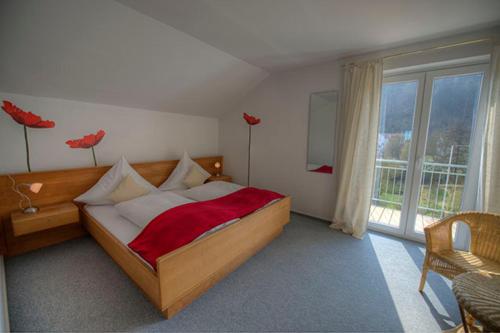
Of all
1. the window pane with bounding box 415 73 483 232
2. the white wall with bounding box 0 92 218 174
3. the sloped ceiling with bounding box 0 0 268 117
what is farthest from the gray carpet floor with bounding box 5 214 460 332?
the sloped ceiling with bounding box 0 0 268 117

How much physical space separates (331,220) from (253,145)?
1995 millimetres

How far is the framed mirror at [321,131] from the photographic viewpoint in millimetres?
3080

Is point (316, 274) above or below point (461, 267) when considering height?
below

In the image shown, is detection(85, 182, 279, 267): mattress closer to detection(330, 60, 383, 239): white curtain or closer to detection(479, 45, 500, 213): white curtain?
detection(330, 60, 383, 239): white curtain

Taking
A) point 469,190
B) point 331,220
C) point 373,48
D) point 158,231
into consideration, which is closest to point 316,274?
point 331,220

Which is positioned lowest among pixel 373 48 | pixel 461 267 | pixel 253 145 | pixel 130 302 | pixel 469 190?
pixel 130 302

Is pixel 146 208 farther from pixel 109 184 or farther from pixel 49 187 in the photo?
pixel 49 187

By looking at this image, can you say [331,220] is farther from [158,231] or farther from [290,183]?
[158,231]

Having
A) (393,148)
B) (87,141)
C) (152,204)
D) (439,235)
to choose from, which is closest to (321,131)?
(393,148)

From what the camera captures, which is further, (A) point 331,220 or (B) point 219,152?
(B) point 219,152

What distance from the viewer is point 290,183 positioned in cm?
364

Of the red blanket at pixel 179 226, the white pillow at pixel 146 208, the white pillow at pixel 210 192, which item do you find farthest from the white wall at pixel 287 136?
the white pillow at pixel 146 208

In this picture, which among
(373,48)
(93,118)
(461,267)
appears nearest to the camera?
(461,267)

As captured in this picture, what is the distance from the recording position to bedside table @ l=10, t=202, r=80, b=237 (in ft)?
6.44
